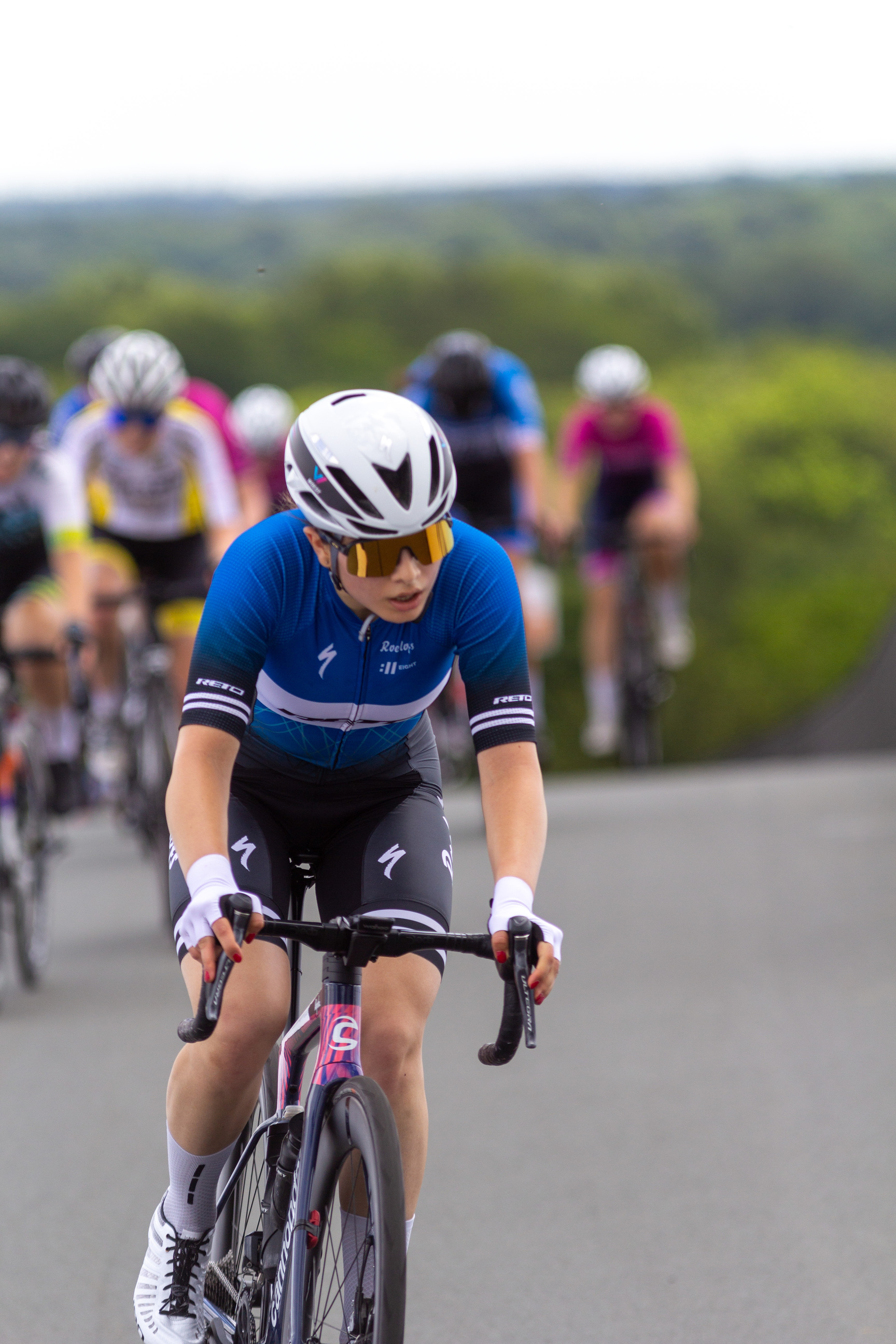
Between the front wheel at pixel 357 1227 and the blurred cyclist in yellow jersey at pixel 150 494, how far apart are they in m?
4.71

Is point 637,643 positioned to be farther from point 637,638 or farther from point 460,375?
point 460,375

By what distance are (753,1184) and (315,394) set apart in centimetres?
3838

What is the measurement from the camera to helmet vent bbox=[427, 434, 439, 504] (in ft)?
10.0

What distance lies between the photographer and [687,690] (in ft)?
115

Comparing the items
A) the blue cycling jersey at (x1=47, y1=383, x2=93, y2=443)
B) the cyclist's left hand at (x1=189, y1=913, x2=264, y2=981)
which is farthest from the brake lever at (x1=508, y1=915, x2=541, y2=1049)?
the blue cycling jersey at (x1=47, y1=383, x2=93, y2=443)

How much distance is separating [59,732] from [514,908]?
5113mm

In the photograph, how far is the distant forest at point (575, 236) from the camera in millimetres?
46875

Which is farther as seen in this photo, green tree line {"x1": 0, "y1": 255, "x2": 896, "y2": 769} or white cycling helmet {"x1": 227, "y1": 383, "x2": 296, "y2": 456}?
green tree line {"x1": 0, "y1": 255, "x2": 896, "y2": 769}

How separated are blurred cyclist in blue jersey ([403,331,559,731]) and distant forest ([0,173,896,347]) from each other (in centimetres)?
3660

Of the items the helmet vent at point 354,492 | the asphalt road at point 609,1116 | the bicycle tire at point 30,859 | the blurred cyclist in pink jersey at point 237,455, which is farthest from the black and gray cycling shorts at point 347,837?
the blurred cyclist in pink jersey at point 237,455

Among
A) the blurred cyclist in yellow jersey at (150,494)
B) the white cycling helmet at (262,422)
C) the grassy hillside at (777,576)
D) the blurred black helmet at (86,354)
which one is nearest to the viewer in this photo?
the blurred cyclist in yellow jersey at (150,494)

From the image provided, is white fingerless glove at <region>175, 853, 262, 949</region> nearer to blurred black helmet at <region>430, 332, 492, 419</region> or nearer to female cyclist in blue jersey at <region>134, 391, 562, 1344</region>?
female cyclist in blue jersey at <region>134, 391, 562, 1344</region>

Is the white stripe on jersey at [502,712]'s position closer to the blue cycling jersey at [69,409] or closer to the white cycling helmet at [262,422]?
the blue cycling jersey at [69,409]

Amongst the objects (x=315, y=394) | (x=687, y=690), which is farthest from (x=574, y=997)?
(x=315, y=394)
